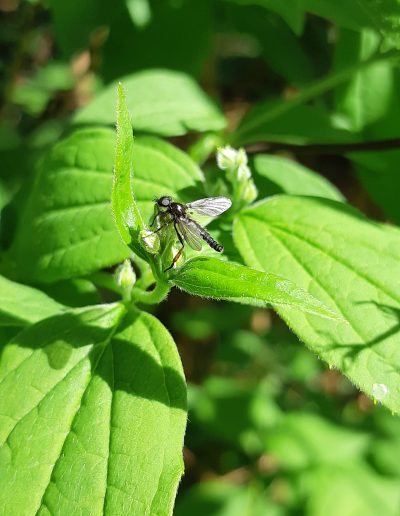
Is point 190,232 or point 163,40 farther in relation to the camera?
point 163,40

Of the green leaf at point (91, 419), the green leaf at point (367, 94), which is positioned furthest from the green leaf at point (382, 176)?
the green leaf at point (91, 419)

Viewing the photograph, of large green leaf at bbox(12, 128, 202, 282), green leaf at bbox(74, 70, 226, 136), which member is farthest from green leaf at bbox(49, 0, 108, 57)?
large green leaf at bbox(12, 128, 202, 282)

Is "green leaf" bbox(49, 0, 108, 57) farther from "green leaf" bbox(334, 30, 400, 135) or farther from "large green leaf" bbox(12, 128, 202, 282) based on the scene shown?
"green leaf" bbox(334, 30, 400, 135)

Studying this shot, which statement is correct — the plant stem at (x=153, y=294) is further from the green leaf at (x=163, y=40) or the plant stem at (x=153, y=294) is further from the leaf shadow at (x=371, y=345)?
the green leaf at (x=163, y=40)

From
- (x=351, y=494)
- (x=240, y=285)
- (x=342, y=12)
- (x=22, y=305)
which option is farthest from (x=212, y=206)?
(x=351, y=494)

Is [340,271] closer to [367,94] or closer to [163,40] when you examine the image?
[367,94]
